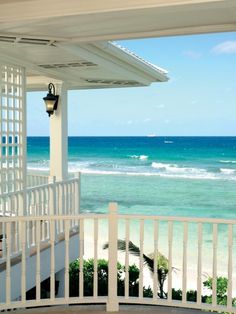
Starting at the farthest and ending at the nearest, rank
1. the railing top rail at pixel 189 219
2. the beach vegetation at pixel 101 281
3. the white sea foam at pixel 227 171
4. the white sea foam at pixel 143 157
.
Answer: the white sea foam at pixel 143 157 → the white sea foam at pixel 227 171 → the beach vegetation at pixel 101 281 → the railing top rail at pixel 189 219

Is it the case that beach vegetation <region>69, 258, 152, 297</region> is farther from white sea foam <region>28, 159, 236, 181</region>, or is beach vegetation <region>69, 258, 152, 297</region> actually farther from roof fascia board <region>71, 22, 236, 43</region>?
white sea foam <region>28, 159, 236, 181</region>

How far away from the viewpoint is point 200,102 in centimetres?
3434

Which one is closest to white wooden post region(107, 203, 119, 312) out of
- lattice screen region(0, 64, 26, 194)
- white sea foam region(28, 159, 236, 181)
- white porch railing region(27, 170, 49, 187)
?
lattice screen region(0, 64, 26, 194)

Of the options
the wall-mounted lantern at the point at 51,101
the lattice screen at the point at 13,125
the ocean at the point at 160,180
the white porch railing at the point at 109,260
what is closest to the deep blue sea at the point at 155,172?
the ocean at the point at 160,180

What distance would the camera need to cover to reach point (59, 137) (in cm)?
728

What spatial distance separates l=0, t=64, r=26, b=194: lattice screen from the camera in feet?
18.4

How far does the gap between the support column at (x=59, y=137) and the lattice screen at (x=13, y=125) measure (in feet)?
4.22

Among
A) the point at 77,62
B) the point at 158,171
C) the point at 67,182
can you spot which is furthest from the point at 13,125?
the point at 158,171

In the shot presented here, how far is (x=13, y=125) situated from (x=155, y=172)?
2541 centimetres

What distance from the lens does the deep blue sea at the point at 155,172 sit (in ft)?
79.2

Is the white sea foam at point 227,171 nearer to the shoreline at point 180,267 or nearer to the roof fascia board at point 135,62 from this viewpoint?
the shoreline at point 180,267

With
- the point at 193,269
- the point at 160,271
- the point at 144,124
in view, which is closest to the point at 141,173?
the point at 144,124

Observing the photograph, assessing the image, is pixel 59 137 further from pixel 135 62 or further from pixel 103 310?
pixel 103 310

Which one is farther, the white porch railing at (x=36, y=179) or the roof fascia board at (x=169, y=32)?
the white porch railing at (x=36, y=179)
